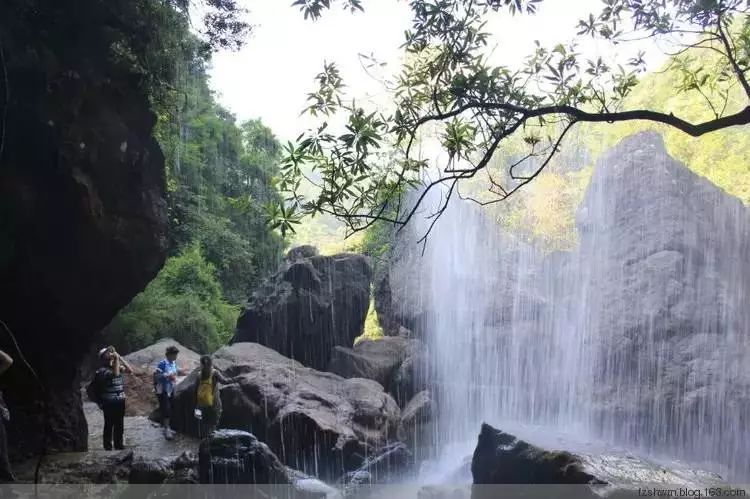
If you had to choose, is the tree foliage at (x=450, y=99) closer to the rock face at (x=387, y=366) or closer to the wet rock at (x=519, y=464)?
the wet rock at (x=519, y=464)

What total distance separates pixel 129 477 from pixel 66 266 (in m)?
2.88

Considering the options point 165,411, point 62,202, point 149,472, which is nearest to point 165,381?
point 165,411

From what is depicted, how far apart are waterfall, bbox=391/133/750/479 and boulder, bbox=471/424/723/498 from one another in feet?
5.61

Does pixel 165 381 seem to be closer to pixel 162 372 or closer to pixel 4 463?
pixel 162 372

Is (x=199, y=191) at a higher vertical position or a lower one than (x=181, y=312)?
higher

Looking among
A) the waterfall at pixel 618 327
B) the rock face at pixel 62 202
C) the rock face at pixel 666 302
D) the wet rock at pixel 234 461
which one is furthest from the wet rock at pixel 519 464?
the rock face at pixel 62 202

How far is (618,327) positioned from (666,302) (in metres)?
0.96

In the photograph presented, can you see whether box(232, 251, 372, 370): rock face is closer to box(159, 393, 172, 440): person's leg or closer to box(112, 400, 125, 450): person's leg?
box(159, 393, 172, 440): person's leg

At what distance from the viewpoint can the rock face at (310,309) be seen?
540 inches

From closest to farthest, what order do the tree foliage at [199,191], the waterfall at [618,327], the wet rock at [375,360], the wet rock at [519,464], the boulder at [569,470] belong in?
the boulder at [569,470] → the wet rock at [519,464] → the tree foliage at [199,191] → the waterfall at [618,327] → the wet rock at [375,360]

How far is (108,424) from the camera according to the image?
7.55m

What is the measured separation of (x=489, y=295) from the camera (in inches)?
637

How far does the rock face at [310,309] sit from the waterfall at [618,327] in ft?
8.61

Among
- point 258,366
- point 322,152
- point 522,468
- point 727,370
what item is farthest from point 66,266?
point 727,370
